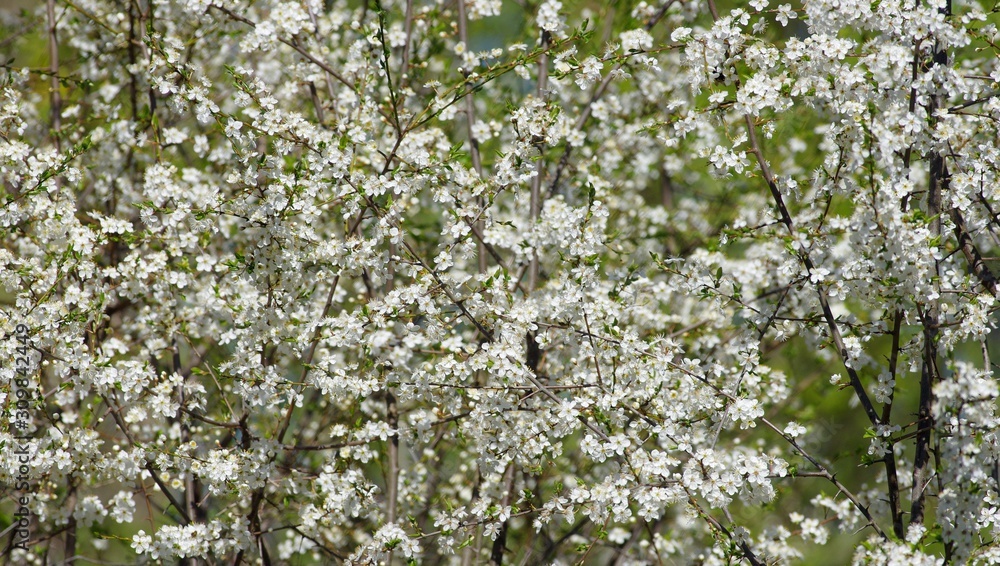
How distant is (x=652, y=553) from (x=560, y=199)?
2549mm

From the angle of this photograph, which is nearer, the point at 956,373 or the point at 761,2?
the point at 956,373

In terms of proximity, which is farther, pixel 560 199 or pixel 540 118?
pixel 560 199

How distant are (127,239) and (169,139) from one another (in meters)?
0.99

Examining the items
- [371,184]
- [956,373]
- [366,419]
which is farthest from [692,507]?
[366,419]

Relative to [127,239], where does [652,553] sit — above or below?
below

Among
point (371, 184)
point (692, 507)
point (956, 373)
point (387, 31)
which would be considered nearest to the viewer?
point (956, 373)

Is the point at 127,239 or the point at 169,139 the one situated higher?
the point at 169,139

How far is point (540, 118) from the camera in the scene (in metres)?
3.92

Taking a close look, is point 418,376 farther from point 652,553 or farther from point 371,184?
point 652,553

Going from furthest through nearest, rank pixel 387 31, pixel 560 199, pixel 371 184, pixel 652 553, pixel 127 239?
pixel 652 553 < pixel 387 31 < pixel 560 199 < pixel 127 239 < pixel 371 184

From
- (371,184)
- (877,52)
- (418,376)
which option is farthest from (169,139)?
(877,52)

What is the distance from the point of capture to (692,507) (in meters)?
3.51

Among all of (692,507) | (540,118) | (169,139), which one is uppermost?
(169,139)

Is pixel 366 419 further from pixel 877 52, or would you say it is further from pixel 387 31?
pixel 877 52
